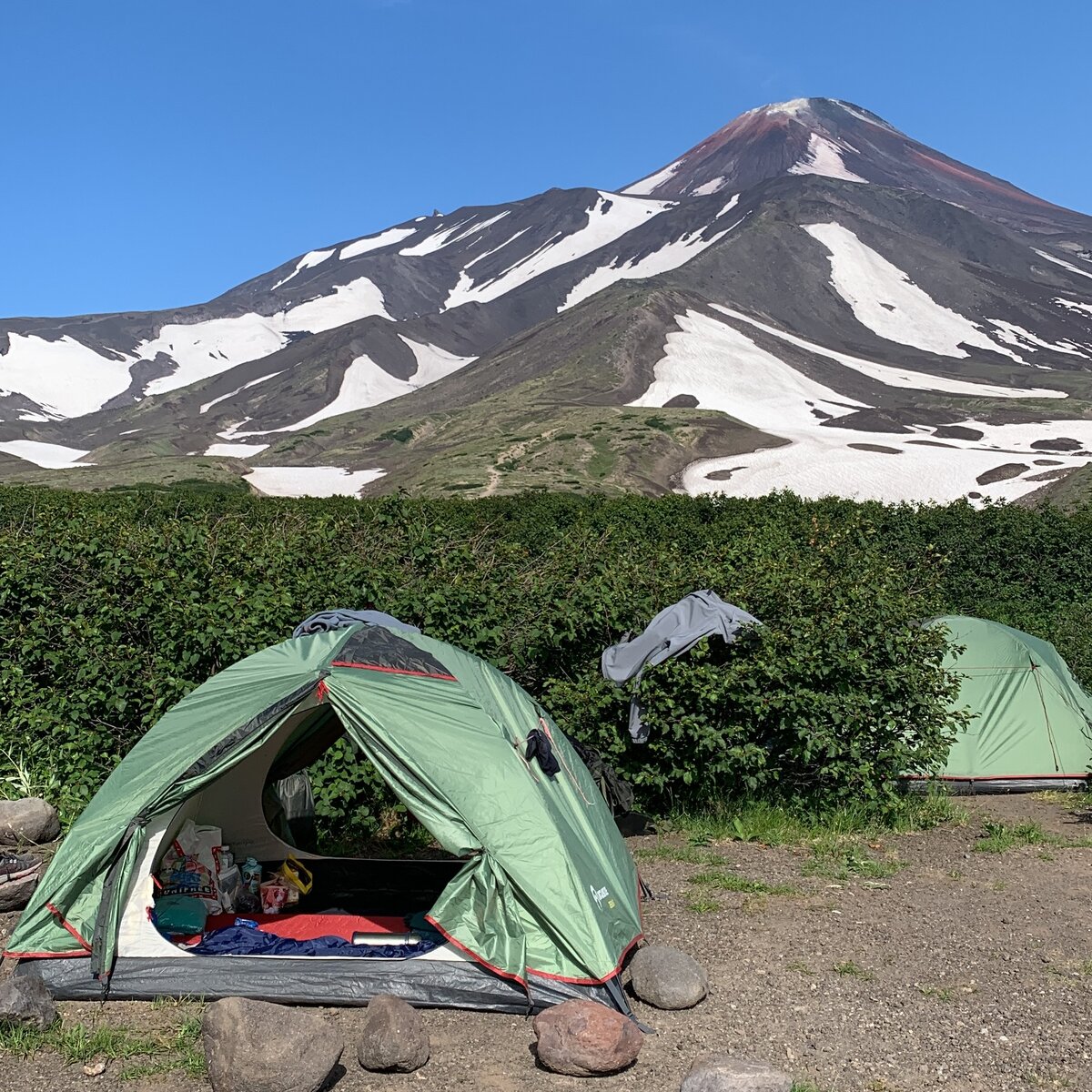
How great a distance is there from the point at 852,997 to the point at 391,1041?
7.73 feet

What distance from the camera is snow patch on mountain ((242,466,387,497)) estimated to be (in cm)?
5622

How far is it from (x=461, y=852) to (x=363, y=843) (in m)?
3.29

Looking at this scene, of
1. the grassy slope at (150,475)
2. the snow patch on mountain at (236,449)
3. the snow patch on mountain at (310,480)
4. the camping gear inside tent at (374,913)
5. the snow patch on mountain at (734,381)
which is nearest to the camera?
the camping gear inside tent at (374,913)

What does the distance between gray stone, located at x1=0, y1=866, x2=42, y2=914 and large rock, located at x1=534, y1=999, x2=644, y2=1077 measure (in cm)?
394

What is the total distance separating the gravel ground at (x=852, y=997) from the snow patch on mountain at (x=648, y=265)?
472ft

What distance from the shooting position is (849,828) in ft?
30.3

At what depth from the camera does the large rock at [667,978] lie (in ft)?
19.4

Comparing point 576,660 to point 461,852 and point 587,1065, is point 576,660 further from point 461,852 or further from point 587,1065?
point 587,1065

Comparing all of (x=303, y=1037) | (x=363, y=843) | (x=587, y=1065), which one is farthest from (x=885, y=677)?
(x=303, y=1037)

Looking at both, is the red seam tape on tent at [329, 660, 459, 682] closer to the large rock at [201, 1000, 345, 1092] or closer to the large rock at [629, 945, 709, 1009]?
the large rock at [629, 945, 709, 1009]

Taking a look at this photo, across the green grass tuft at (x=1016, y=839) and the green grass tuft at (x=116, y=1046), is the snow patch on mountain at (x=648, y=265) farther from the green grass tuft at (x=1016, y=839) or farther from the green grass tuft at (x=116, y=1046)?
the green grass tuft at (x=116, y=1046)

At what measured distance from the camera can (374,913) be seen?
7477 millimetres

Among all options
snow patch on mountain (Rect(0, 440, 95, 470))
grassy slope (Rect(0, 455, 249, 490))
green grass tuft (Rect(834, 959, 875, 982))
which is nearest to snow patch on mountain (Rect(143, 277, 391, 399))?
snow patch on mountain (Rect(0, 440, 95, 470))

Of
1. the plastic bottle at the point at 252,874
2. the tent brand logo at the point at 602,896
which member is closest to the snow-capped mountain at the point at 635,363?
the plastic bottle at the point at 252,874
